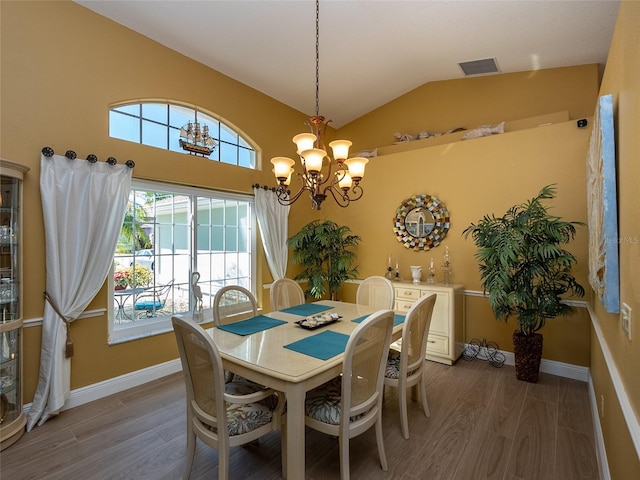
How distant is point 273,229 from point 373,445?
2930 mm

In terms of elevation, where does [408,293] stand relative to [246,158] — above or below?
below

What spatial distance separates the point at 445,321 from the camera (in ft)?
11.9

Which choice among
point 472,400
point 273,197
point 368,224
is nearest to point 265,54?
point 273,197

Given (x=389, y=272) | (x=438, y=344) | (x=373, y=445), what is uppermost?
(x=389, y=272)

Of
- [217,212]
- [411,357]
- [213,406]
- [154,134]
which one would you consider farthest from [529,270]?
[154,134]

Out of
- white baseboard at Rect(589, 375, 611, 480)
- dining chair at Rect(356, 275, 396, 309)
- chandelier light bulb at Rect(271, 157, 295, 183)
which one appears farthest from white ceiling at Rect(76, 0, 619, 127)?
white baseboard at Rect(589, 375, 611, 480)

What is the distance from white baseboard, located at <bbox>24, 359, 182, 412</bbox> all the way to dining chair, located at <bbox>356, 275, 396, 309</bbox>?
7.25 feet

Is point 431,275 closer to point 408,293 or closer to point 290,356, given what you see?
point 408,293

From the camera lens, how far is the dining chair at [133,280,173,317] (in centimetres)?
331

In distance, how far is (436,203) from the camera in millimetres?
4148

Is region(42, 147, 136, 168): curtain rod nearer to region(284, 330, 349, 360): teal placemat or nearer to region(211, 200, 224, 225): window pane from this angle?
region(211, 200, 224, 225): window pane

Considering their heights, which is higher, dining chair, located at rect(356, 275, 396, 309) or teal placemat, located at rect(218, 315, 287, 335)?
dining chair, located at rect(356, 275, 396, 309)

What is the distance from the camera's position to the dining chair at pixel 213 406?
1.58 m

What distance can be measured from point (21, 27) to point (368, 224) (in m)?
4.20
